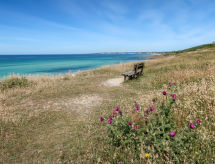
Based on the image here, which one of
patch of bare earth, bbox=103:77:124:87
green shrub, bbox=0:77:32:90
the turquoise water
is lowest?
patch of bare earth, bbox=103:77:124:87

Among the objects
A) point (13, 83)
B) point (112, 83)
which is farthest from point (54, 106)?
point (13, 83)

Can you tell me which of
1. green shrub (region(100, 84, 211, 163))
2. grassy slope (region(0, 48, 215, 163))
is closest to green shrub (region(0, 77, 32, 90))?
grassy slope (region(0, 48, 215, 163))

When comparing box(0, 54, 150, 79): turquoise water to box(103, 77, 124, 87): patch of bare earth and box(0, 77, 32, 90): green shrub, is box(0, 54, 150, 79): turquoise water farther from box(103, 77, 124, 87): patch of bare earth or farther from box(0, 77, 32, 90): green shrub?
box(103, 77, 124, 87): patch of bare earth

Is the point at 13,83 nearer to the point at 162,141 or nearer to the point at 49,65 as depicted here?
the point at 162,141

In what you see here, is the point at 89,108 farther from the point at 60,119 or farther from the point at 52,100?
the point at 52,100

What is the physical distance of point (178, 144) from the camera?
223 centimetres

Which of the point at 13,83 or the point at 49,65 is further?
the point at 49,65

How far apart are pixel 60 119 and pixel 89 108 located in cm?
143

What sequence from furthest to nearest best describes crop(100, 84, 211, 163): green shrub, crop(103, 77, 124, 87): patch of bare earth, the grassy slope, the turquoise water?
the turquoise water < crop(103, 77, 124, 87): patch of bare earth < the grassy slope < crop(100, 84, 211, 163): green shrub

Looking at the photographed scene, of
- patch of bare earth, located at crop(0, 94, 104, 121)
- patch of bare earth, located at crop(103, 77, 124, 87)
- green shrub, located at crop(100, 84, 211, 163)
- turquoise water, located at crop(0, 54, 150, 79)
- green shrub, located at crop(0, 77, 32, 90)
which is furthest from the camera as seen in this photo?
turquoise water, located at crop(0, 54, 150, 79)

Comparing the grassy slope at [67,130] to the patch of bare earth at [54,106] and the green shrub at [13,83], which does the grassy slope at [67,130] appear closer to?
the patch of bare earth at [54,106]

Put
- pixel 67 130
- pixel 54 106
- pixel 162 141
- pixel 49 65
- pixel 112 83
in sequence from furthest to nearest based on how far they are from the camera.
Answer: pixel 49 65 < pixel 112 83 < pixel 54 106 < pixel 67 130 < pixel 162 141

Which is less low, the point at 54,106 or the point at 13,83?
the point at 13,83

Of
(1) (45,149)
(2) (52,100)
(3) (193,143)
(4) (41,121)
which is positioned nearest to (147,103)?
(3) (193,143)
